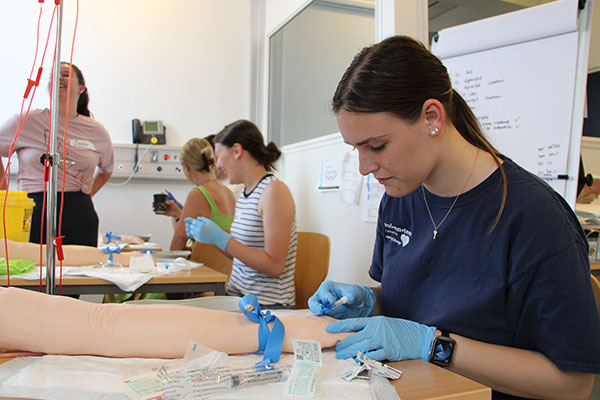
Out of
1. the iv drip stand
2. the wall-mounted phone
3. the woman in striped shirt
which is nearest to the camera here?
the iv drip stand

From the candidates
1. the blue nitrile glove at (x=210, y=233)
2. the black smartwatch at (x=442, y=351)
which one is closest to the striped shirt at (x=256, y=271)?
the blue nitrile glove at (x=210, y=233)

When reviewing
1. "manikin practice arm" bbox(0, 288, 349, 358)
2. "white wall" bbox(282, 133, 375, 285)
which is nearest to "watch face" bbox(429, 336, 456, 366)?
"manikin practice arm" bbox(0, 288, 349, 358)

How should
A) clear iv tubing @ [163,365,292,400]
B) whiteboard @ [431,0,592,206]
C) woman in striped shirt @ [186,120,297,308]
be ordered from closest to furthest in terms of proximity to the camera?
clear iv tubing @ [163,365,292,400]
whiteboard @ [431,0,592,206]
woman in striped shirt @ [186,120,297,308]

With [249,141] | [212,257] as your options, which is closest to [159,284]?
[212,257]

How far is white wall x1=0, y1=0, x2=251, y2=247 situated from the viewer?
10.8ft

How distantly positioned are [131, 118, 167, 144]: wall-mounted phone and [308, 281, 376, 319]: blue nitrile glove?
2802 millimetres

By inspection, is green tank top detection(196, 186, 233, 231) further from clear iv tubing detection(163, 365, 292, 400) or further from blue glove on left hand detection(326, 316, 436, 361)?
clear iv tubing detection(163, 365, 292, 400)

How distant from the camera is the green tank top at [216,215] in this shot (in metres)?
2.41

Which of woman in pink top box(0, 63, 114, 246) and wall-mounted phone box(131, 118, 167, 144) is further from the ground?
wall-mounted phone box(131, 118, 167, 144)

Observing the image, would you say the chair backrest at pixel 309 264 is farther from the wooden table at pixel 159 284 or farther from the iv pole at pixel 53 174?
the iv pole at pixel 53 174

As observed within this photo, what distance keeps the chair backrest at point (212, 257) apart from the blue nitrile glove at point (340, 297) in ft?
3.78

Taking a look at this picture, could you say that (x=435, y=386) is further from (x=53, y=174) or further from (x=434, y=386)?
(x=53, y=174)

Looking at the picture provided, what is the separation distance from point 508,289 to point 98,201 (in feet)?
10.6

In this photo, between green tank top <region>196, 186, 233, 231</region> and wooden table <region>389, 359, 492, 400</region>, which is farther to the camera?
green tank top <region>196, 186, 233, 231</region>
